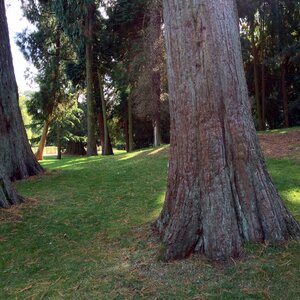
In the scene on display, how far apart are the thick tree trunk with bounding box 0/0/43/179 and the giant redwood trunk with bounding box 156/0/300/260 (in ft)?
21.6

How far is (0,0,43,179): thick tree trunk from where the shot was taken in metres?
9.04

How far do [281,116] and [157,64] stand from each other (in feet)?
41.1

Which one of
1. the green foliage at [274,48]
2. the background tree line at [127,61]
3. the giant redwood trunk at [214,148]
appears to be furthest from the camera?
the green foliage at [274,48]

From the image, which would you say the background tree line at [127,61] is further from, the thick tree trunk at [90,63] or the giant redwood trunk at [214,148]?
the giant redwood trunk at [214,148]

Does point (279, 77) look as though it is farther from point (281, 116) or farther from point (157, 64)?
point (157, 64)

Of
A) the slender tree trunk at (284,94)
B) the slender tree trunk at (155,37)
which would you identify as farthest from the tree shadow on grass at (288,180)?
the slender tree trunk at (284,94)

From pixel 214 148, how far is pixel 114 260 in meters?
1.57

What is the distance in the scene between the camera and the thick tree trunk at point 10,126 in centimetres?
904

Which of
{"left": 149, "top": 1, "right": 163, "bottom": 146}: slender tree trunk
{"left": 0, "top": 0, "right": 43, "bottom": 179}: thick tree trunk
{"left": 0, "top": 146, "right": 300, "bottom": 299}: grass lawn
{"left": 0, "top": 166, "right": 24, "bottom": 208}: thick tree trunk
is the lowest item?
{"left": 0, "top": 146, "right": 300, "bottom": 299}: grass lawn

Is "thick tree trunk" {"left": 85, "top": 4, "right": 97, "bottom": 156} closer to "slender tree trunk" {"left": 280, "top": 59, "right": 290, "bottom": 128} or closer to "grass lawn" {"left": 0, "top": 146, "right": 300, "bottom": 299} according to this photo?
"slender tree trunk" {"left": 280, "top": 59, "right": 290, "bottom": 128}

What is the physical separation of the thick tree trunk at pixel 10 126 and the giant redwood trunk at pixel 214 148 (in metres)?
6.57

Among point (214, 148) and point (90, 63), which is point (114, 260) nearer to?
point (214, 148)

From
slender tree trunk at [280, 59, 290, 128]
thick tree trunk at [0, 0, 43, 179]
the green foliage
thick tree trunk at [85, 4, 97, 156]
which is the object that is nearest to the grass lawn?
thick tree trunk at [0, 0, 43, 179]

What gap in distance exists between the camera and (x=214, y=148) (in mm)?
3479
